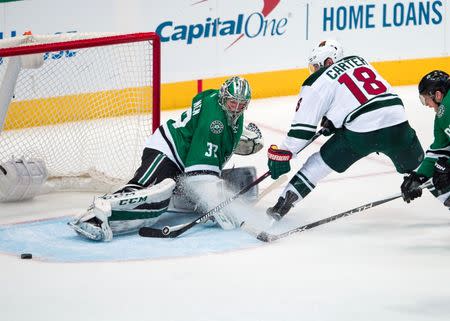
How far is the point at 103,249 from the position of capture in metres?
4.91

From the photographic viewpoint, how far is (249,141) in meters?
5.81

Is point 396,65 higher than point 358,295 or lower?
lower

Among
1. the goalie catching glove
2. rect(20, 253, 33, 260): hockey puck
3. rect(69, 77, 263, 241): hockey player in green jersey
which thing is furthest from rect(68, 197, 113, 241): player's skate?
the goalie catching glove

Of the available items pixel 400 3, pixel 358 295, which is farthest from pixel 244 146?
pixel 400 3

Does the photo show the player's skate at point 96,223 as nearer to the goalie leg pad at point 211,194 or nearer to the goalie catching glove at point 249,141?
the goalie leg pad at point 211,194

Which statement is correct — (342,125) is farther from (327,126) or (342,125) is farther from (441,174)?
(441,174)

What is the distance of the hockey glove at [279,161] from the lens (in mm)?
5164

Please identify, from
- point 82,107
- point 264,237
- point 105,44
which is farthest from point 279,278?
point 82,107

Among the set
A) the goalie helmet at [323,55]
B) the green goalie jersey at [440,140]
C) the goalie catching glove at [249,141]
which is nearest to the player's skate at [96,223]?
the goalie catching glove at [249,141]

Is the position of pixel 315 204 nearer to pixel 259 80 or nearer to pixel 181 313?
pixel 181 313

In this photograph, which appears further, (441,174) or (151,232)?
(151,232)

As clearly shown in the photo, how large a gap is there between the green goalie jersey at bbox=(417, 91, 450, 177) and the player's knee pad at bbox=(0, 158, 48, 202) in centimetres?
201

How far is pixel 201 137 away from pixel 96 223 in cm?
62

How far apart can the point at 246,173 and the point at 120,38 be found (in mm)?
914
